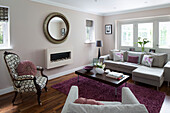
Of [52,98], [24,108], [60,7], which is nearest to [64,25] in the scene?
[60,7]

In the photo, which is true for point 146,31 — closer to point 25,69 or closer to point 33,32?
point 33,32

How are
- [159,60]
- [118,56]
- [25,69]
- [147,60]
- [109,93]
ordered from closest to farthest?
[25,69] < [109,93] < [159,60] < [147,60] < [118,56]

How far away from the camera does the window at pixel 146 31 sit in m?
4.86

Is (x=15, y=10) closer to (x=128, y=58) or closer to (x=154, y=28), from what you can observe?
(x=128, y=58)

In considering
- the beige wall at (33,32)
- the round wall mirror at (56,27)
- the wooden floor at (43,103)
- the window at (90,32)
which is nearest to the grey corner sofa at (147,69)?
the wooden floor at (43,103)

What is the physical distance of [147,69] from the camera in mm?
3684

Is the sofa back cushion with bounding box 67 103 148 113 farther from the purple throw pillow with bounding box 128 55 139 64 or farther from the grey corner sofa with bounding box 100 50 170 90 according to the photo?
the purple throw pillow with bounding box 128 55 139 64

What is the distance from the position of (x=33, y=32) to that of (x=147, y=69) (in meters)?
3.65

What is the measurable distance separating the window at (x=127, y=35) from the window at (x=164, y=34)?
116cm

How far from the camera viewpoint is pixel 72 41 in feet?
15.4

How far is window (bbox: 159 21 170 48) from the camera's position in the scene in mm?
4438

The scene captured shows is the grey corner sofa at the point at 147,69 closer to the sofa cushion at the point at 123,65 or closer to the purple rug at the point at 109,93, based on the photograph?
the sofa cushion at the point at 123,65

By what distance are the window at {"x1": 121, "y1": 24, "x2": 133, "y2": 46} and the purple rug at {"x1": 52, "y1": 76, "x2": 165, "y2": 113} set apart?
261cm

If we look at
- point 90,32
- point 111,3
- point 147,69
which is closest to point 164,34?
point 147,69
